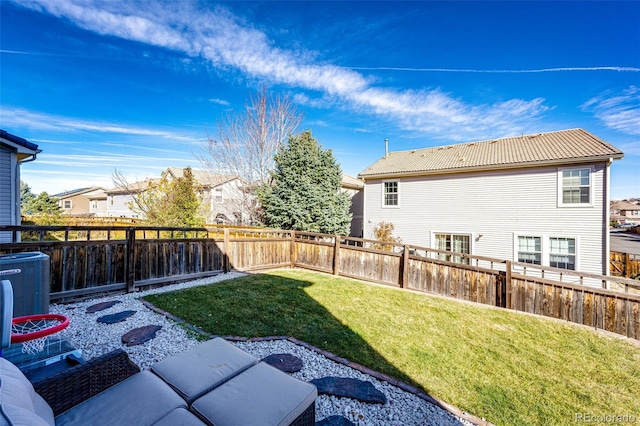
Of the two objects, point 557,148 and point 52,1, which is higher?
point 52,1

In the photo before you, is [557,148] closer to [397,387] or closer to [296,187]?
[296,187]

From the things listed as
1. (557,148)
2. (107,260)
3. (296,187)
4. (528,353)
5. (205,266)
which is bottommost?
(528,353)

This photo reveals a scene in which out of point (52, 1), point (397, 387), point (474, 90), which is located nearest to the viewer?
point (397, 387)

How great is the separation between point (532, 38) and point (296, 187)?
34.3ft

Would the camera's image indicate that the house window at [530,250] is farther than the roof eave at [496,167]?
Yes

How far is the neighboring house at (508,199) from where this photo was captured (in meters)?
9.81

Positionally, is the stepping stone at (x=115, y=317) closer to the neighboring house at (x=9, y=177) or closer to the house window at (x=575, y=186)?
the neighboring house at (x=9, y=177)

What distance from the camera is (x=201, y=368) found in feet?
6.90

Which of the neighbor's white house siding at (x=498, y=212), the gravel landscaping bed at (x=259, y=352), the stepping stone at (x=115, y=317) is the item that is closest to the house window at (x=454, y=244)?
the neighbor's white house siding at (x=498, y=212)

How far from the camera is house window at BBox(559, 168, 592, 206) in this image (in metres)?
9.92

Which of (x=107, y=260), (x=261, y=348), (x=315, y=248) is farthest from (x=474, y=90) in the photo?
(x=107, y=260)

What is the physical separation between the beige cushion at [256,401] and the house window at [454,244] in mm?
11368

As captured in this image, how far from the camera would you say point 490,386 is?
3166 mm

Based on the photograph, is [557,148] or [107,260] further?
[557,148]
